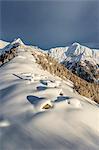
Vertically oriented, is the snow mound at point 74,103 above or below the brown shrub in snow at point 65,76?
above

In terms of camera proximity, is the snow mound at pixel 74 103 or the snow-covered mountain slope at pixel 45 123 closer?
the snow-covered mountain slope at pixel 45 123

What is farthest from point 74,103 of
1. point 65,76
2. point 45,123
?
point 65,76

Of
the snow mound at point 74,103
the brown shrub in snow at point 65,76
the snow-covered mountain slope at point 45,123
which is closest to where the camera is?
the snow-covered mountain slope at point 45,123

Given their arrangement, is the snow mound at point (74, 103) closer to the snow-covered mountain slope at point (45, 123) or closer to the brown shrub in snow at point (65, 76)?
the snow-covered mountain slope at point (45, 123)

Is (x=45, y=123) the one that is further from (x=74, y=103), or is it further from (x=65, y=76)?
(x=65, y=76)

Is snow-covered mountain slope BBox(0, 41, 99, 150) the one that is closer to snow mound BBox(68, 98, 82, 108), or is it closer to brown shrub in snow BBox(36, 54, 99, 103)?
snow mound BBox(68, 98, 82, 108)

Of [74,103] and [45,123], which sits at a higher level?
[74,103]

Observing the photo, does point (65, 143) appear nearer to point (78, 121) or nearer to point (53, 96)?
point (78, 121)

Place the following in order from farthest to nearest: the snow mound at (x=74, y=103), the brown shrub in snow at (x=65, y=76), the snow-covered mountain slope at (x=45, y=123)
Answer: the brown shrub in snow at (x=65, y=76) < the snow mound at (x=74, y=103) < the snow-covered mountain slope at (x=45, y=123)

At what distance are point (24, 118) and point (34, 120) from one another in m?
0.62

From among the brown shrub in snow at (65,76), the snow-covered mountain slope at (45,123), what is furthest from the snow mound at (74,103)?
the brown shrub in snow at (65,76)

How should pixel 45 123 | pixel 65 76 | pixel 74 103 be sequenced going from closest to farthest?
pixel 45 123, pixel 74 103, pixel 65 76

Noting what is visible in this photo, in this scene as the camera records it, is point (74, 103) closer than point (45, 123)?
No

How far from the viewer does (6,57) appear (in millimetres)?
65938
